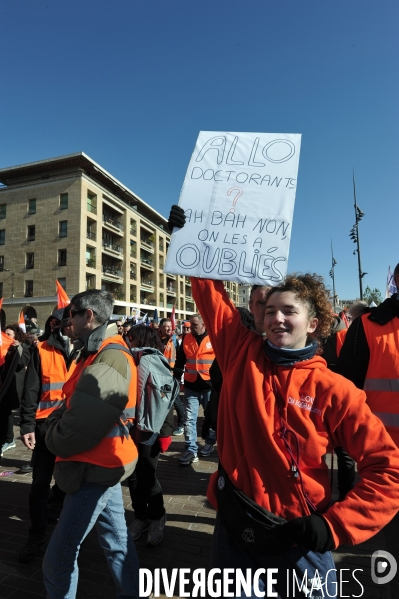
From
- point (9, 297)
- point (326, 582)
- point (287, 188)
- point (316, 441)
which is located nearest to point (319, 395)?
point (316, 441)

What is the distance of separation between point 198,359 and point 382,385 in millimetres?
3851

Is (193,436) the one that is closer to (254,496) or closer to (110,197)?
(254,496)

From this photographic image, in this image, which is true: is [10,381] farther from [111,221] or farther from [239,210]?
[111,221]

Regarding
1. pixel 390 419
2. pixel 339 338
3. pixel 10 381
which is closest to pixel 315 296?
pixel 390 419

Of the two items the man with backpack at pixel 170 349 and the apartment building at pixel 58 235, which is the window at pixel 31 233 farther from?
the man with backpack at pixel 170 349

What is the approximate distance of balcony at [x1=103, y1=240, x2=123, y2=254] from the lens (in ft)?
130

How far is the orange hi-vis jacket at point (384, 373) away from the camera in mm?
2137

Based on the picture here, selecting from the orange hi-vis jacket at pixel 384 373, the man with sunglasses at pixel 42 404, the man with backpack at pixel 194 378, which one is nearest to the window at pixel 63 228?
the man with backpack at pixel 194 378

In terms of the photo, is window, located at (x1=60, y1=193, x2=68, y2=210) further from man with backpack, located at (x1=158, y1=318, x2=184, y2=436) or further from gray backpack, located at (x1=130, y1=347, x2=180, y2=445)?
gray backpack, located at (x1=130, y1=347, x2=180, y2=445)

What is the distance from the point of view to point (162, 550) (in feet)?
10.6

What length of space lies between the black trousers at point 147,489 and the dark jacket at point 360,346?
2.09 m

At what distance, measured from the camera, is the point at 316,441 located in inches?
58.7

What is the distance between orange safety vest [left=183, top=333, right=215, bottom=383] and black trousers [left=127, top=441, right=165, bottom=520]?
2.37 metres

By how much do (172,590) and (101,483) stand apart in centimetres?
133
